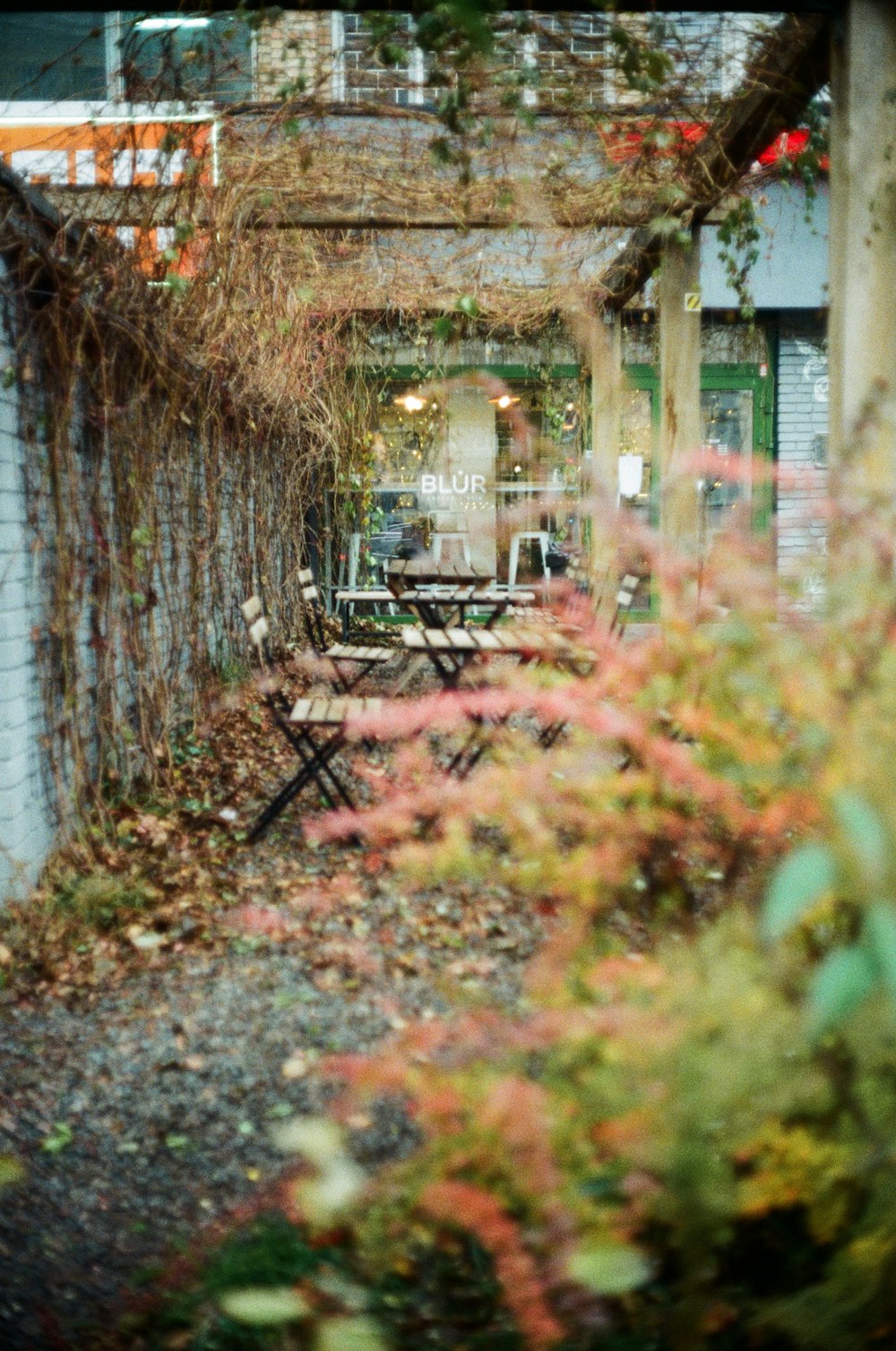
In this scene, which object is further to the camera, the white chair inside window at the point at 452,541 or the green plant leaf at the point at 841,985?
the white chair inside window at the point at 452,541

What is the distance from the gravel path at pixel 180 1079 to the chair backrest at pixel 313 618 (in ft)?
14.7

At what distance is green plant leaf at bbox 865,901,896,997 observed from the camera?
1.05m

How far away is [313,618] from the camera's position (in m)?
10.7

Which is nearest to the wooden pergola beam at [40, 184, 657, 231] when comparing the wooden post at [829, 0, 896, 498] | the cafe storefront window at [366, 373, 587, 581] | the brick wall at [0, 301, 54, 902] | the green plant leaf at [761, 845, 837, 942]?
the brick wall at [0, 301, 54, 902]

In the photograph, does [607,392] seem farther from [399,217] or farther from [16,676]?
[16,676]

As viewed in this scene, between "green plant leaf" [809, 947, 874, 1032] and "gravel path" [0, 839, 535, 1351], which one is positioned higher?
"green plant leaf" [809, 947, 874, 1032]

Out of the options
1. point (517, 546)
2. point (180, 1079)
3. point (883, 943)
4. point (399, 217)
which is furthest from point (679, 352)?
point (883, 943)

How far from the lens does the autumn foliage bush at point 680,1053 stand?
5.79 ft

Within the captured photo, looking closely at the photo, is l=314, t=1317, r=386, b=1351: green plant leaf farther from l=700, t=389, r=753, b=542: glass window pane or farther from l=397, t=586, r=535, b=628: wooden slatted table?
l=700, t=389, r=753, b=542: glass window pane

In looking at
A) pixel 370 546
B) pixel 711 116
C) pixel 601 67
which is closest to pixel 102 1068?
pixel 601 67

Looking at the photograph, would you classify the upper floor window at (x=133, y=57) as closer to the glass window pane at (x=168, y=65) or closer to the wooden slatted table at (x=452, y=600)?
the glass window pane at (x=168, y=65)

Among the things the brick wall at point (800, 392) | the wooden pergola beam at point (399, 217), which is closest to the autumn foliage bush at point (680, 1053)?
the wooden pergola beam at point (399, 217)

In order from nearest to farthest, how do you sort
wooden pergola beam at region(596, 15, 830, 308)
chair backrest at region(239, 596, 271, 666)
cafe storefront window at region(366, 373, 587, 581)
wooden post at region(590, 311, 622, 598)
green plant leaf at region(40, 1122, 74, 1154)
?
green plant leaf at region(40, 1122, 74, 1154) → wooden pergola beam at region(596, 15, 830, 308) → chair backrest at region(239, 596, 271, 666) → wooden post at region(590, 311, 622, 598) → cafe storefront window at region(366, 373, 587, 581)

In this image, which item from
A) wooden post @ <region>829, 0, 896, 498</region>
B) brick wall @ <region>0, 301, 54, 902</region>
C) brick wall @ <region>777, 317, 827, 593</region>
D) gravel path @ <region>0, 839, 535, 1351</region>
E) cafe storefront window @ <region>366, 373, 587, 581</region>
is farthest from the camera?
cafe storefront window @ <region>366, 373, 587, 581</region>
